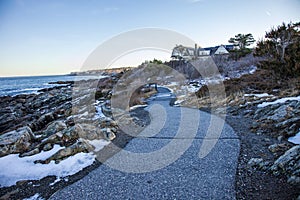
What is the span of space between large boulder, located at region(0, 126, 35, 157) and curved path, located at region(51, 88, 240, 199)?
2.75 metres

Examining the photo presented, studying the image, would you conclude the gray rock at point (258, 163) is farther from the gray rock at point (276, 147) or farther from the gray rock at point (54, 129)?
the gray rock at point (54, 129)

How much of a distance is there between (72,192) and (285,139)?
5213 mm

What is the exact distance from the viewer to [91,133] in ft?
18.1

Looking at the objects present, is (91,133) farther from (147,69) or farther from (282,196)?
(147,69)

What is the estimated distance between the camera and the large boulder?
4.61 m

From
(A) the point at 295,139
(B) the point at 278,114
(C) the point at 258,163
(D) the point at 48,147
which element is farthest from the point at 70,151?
(B) the point at 278,114

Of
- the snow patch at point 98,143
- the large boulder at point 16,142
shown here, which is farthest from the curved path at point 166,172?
the large boulder at point 16,142

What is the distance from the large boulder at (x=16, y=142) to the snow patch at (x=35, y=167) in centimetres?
28

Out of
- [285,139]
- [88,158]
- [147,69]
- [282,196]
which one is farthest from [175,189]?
[147,69]

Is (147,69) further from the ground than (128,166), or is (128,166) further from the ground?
(147,69)

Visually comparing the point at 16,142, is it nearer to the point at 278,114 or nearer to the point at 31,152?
the point at 31,152

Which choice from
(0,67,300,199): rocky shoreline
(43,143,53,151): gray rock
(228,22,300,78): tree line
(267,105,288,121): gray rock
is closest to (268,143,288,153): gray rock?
(0,67,300,199): rocky shoreline

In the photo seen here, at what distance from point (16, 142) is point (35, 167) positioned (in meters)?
1.60

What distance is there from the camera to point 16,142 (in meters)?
4.87
